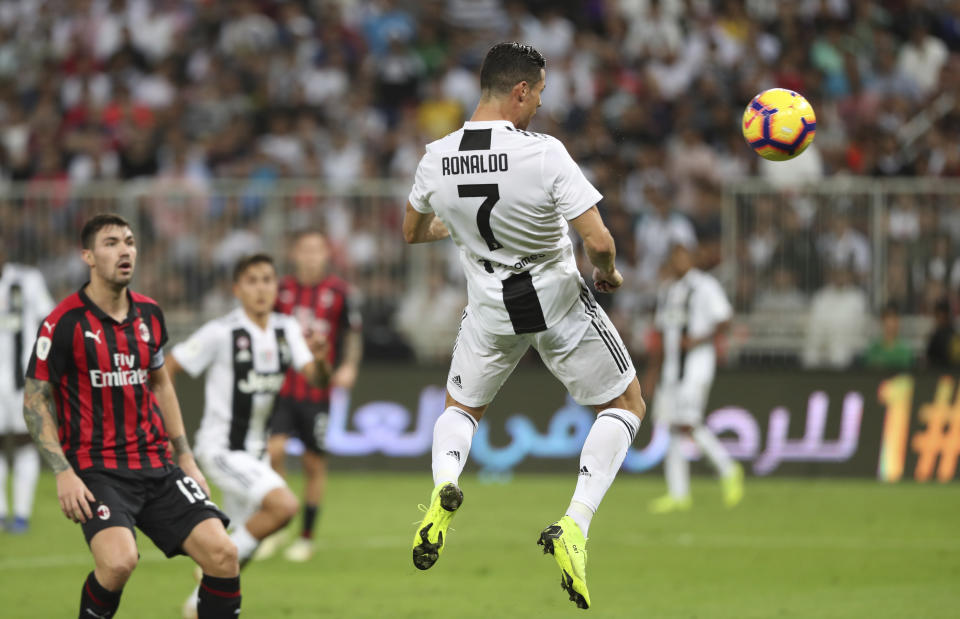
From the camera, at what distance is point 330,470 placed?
1598cm

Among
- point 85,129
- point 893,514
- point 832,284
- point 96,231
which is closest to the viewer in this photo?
point 96,231

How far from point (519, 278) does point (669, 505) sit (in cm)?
738

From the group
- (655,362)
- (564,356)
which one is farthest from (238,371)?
(655,362)

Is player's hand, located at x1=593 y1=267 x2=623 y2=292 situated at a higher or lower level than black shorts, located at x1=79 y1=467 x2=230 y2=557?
higher

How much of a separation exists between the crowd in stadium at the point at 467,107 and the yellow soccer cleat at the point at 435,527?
9138mm

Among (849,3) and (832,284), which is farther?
(849,3)

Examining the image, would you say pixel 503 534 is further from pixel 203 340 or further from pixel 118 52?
pixel 118 52

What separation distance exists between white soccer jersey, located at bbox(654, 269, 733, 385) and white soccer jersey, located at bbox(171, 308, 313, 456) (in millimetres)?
5559

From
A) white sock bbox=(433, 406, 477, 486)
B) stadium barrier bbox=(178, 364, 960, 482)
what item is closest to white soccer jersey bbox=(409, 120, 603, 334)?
white sock bbox=(433, 406, 477, 486)

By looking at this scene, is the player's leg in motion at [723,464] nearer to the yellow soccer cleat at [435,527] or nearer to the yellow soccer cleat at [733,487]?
the yellow soccer cleat at [733,487]

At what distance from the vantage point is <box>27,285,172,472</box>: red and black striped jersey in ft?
21.9

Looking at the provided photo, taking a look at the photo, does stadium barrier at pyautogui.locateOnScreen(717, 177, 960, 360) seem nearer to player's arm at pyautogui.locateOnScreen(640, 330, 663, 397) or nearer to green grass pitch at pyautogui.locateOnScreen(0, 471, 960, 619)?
player's arm at pyautogui.locateOnScreen(640, 330, 663, 397)

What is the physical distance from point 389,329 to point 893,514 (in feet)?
20.3

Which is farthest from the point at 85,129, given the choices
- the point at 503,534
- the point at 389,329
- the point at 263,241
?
the point at 503,534
